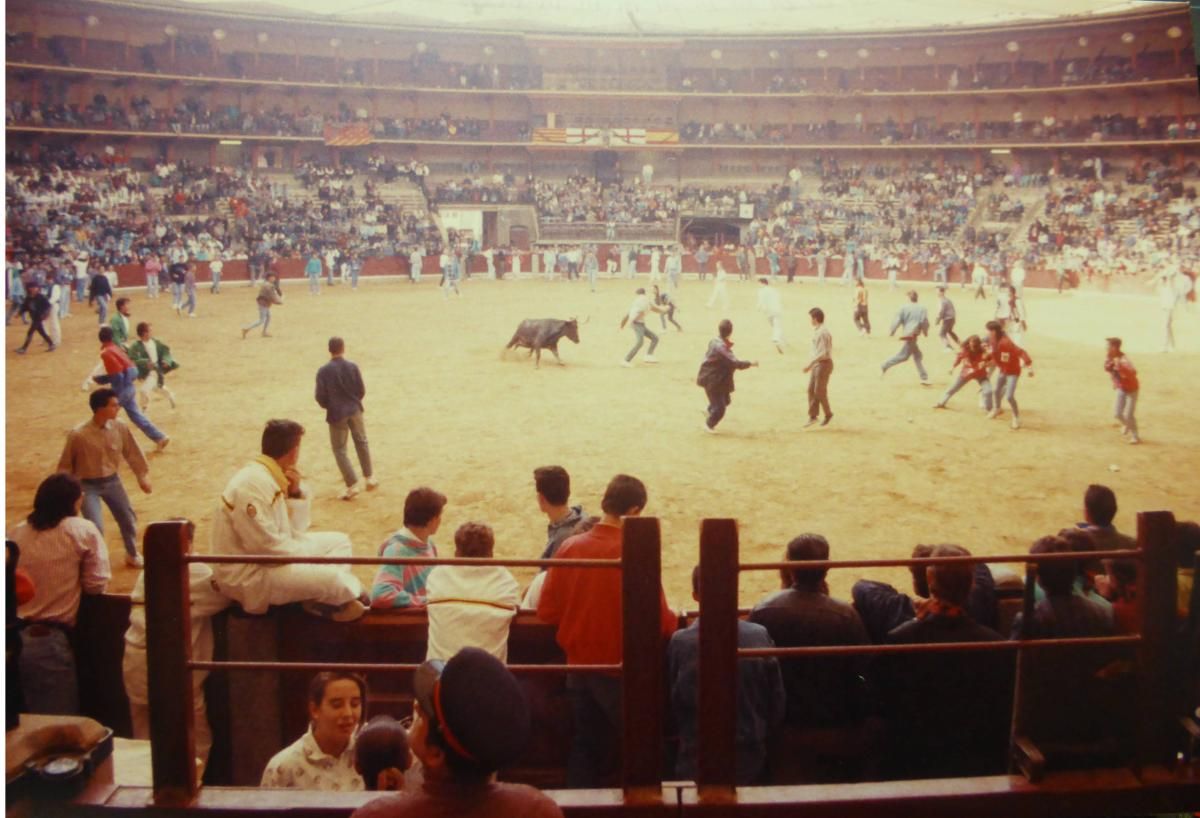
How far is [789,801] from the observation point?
2729 millimetres

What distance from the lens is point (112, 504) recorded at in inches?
261

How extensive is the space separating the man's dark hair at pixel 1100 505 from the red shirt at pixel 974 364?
6.54m

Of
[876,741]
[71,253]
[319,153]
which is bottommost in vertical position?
[876,741]

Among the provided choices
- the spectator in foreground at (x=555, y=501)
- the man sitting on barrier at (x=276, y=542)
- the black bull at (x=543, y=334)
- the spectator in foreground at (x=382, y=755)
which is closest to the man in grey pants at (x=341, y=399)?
the man sitting on barrier at (x=276, y=542)

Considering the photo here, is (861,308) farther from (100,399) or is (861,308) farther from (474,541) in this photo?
(474,541)

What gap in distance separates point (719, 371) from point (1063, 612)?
7.34 meters

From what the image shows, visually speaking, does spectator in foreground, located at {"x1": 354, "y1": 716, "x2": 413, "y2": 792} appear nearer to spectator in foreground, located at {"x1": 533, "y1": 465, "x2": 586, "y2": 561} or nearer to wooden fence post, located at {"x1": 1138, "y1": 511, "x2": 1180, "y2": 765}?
spectator in foreground, located at {"x1": 533, "y1": 465, "x2": 586, "y2": 561}

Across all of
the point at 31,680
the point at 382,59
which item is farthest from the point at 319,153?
the point at 31,680

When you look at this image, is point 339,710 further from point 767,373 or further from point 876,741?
point 767,373

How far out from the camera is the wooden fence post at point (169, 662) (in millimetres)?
2672

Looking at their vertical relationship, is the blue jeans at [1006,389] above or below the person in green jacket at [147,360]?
below

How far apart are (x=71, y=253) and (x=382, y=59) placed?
17837mm

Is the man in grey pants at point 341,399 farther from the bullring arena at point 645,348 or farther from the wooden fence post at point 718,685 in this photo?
the wooden fence post at point 718,685

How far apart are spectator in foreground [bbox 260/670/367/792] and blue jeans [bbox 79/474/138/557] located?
4.25m
